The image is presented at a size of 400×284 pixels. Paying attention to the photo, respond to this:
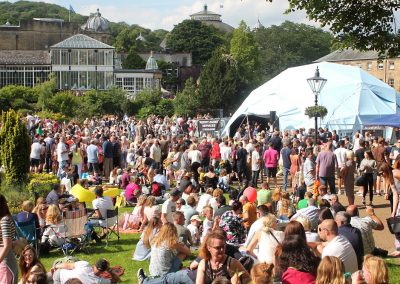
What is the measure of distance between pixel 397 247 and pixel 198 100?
62.0 metres

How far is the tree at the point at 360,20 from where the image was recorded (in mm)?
12438

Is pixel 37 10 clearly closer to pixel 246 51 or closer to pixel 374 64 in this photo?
pixel 246 51

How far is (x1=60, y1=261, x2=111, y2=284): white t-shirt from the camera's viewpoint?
9.73 metres

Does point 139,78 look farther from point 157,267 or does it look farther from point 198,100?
point 157,267

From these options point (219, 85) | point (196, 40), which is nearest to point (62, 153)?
point (219, 85)

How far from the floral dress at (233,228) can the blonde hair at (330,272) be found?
190 inches

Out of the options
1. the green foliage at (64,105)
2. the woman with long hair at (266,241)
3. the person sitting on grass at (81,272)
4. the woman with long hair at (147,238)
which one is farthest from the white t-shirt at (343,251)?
the green foliage at (64,105)

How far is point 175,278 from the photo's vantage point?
933 centimetres

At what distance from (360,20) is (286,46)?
96297mm

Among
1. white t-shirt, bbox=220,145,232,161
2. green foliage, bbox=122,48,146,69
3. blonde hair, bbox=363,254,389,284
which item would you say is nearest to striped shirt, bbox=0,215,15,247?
blonde hair, bbox=363,254,389,284

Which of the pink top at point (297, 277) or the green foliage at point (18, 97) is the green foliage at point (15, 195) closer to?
the pink top at point (297, 277)

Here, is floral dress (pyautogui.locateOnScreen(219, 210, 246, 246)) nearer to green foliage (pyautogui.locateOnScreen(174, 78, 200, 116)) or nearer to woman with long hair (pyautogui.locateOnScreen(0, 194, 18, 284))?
woman with long hair (pyautogui.locateOnScreen(0, 194, 18, 284))

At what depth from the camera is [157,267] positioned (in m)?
10.2

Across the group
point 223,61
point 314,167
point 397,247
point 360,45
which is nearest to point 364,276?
point 397,247
